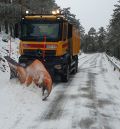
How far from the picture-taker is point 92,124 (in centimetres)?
1042

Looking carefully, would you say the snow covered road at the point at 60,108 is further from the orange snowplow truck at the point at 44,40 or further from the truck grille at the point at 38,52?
the truck grille at the point at 38,52

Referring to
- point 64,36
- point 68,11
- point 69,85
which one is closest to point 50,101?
point 69,85

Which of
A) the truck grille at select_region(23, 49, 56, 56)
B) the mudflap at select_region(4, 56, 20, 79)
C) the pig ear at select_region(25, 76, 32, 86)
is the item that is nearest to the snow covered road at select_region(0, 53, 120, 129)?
the pig ear at select_region(25, 76, 32, 86)

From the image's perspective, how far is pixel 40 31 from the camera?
19344 millimetres

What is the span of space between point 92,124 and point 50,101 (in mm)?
3698

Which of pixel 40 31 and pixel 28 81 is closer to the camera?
pixel 28 81

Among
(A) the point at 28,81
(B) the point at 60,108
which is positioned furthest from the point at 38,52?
(B) the point at 60,108

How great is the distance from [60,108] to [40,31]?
7.35 meters

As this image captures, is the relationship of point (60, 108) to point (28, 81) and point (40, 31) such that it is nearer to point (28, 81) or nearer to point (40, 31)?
point (28, 81)

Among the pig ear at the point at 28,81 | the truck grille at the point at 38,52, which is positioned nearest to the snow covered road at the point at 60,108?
the pig ear at the point at 28,81

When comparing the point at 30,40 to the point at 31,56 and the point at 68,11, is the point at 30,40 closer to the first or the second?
the point at 31,56

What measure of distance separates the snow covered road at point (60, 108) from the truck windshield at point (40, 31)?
284cm

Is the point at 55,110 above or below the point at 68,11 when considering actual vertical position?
below

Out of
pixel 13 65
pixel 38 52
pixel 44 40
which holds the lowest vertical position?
pixel 13 65
